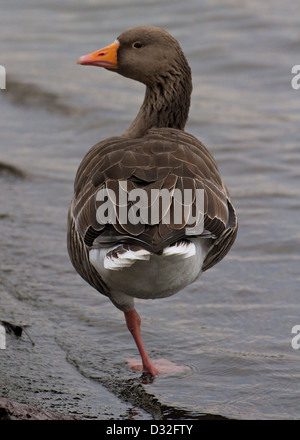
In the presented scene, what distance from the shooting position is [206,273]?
6.45 metres

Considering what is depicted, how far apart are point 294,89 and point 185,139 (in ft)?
20.2

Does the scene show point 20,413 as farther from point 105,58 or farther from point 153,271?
point 105,58

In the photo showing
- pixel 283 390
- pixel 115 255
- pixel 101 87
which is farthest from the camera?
pixel 101 87

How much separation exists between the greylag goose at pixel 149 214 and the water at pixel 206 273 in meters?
0.45

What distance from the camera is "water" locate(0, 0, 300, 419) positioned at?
473 centimetres

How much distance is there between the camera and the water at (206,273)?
186 inches

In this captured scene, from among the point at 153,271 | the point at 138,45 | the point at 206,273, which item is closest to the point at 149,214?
the point at 153,271

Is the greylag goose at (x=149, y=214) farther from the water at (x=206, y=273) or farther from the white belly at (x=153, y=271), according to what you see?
the water at (x=206, y=273)

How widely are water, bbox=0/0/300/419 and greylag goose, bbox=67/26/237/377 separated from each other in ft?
1.46

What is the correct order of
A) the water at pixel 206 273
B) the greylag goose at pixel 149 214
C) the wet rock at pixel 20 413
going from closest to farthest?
the wet rock at pixel 20 413 → the greylag goose at pixel 149 214 → the water at pixel 206 273

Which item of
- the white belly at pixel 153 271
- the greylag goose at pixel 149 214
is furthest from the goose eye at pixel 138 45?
the white belly at pixel 153 271
